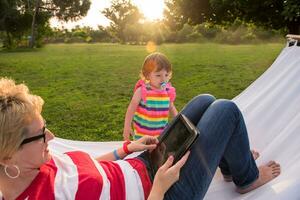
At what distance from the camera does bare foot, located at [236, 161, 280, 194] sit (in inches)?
84.6

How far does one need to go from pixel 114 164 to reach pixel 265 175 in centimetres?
80

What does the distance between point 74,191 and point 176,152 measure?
1.60 ft

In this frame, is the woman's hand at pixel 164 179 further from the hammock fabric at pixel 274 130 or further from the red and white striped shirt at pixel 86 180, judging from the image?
the hammock fabric at pixel 274 130

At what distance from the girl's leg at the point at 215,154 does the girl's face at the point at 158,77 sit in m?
1.13

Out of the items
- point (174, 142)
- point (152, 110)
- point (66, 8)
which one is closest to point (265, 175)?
point (174, 142)

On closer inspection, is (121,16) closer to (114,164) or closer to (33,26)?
(33,26)

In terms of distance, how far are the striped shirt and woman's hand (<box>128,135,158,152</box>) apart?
101 centimetres

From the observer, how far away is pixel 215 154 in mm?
1960

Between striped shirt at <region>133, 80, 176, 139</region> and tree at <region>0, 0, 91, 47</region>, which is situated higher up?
striped shirt at <region>133, 80, 176, 139</region>

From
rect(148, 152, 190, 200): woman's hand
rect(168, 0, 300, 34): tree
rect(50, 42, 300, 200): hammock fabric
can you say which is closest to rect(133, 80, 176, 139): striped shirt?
rect(50, 42, 300, 200): hammock fabric

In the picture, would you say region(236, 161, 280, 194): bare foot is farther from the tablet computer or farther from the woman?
the tablet computer

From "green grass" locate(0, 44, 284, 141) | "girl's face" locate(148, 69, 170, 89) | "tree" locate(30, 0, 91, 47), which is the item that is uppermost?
"girl's face" locate(148, 69, 170, 89)

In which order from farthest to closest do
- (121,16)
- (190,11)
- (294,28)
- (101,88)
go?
(121,16), (190,11), (294,28), (101,88)

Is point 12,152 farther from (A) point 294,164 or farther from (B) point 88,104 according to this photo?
(B) point 88,104
